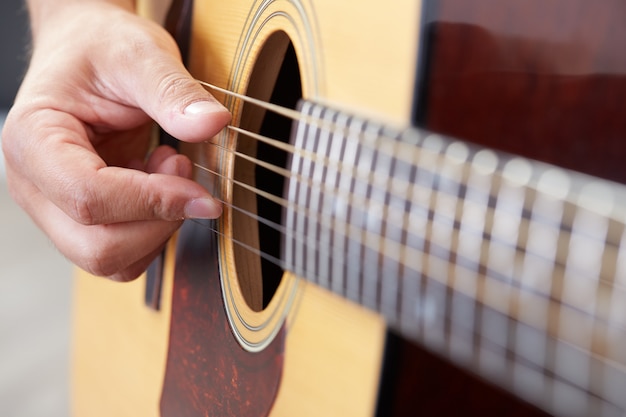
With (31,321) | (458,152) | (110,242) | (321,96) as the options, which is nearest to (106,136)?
(110,242)

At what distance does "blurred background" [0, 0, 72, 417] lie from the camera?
119 cm

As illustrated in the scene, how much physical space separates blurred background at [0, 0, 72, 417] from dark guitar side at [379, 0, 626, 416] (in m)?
0.75

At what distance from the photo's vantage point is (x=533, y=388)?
0.31 metres

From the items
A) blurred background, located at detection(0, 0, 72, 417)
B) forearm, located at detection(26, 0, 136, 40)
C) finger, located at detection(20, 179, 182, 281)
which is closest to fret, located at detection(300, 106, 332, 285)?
finger, located at detection(20, 179, 182, 281)

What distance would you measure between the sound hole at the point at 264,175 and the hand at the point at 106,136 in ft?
0.07

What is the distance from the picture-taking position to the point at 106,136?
585 millimetres

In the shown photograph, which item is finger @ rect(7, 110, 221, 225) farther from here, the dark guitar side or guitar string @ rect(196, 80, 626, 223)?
the dark guitar side

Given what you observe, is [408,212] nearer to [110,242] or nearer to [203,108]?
[203,108]

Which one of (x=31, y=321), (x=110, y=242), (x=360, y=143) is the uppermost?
(x=360, y=143)

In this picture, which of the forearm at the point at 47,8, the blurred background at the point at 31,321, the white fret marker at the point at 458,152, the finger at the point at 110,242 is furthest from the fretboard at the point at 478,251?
the blurred background at the point at 31,321

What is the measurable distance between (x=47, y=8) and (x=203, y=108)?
1.01ft

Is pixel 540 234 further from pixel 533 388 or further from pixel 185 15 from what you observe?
pixel 185 15

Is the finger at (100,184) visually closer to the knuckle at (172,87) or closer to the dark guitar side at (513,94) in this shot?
the knuckle at (172,87)

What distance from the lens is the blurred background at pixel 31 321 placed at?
119 cm
